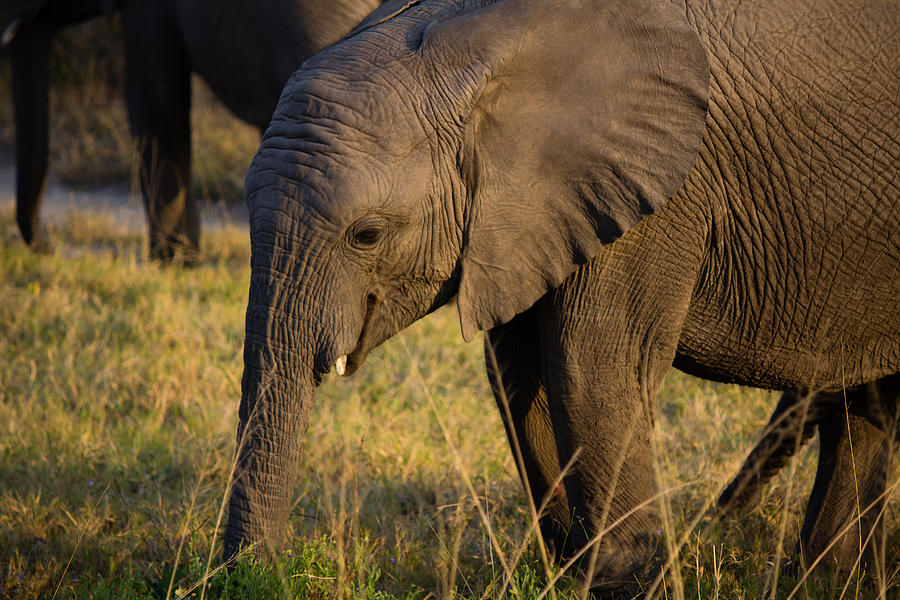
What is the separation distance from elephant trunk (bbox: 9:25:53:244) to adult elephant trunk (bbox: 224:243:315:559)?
559 centimetres

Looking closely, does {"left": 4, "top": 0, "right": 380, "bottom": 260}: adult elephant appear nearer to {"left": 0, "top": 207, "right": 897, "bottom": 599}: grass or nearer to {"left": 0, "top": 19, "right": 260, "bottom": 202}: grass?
{"left": 0, "top": 207, "right": 897, "bottom": 599}: grass

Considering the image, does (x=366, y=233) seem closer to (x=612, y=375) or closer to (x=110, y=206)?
(x=612, y=375)

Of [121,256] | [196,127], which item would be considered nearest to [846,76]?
[121,256]

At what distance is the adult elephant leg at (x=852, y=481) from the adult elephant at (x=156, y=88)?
409 centimetres

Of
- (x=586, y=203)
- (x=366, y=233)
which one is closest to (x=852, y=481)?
(x=586, y=203)

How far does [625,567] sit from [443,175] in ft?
4.24

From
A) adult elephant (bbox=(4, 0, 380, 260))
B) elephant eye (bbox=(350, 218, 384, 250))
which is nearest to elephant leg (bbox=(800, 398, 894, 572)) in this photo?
elephant eye (bbox=(350, 218, 384, 250))

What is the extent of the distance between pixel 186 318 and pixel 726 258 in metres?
4.00

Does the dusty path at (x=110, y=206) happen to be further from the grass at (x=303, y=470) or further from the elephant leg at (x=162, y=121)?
the grass at (x=303, y=470)

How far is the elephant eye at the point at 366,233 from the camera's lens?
2.61m

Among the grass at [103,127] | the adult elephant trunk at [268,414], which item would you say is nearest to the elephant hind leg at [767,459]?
the adult elephant trunk at [268,414]

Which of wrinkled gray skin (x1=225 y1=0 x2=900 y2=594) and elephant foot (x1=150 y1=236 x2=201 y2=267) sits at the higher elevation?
wrinkled gray skin (x1=225 y1=0 x2=900 y2=594)

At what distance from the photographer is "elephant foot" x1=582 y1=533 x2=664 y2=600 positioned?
3.00 meters

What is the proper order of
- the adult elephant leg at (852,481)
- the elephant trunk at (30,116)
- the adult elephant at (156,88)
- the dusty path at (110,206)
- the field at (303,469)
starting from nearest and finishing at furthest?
the field at (303,469) → the adult elephant leg at (852,481) → the adult elephant at (156,88) → the elephant trunk at (30,116) → the dusty path at (110,206)
